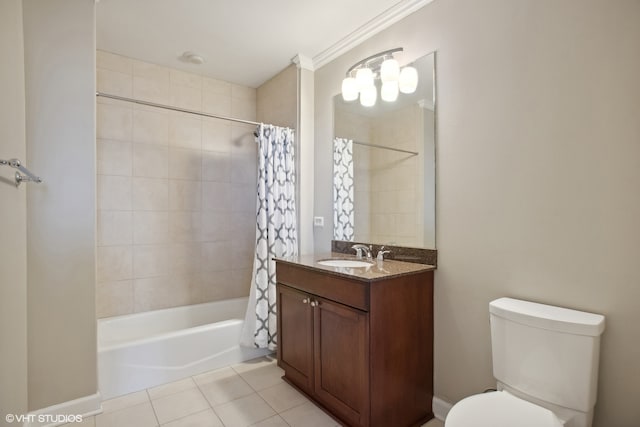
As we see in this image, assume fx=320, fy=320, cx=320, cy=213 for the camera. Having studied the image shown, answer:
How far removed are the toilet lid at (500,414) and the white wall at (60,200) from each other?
201 centimetres

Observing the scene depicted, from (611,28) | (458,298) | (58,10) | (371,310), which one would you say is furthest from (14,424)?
(611,28)

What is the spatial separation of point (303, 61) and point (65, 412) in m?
2.89

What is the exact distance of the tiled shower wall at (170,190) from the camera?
2.66 m

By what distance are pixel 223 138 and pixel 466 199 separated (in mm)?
2392

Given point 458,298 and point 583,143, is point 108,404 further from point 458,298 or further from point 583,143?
point 583,143

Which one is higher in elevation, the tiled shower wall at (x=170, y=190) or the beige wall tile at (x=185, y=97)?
the beige wall tile at (x=185, y=97)

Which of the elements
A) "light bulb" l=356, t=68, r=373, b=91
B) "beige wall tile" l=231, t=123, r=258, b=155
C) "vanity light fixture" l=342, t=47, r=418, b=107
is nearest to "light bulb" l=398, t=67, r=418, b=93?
"vanity light fixture" l=342, t=47, r=418, b=107

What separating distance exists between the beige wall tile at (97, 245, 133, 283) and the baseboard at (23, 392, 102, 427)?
3.36ft

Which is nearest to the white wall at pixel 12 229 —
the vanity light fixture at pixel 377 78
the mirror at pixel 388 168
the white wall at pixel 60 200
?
the white wall at pixel 60 200

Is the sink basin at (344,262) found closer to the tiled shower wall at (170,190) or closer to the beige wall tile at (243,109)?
the tiled shower wall at (170,190)

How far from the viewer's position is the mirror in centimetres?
192

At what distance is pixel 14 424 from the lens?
151 centimetres

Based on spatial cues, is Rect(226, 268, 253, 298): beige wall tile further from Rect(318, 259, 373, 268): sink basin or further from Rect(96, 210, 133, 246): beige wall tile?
Rect(318, 259, 373, 268): sink basin

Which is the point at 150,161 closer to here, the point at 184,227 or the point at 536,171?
the point at 184,227
